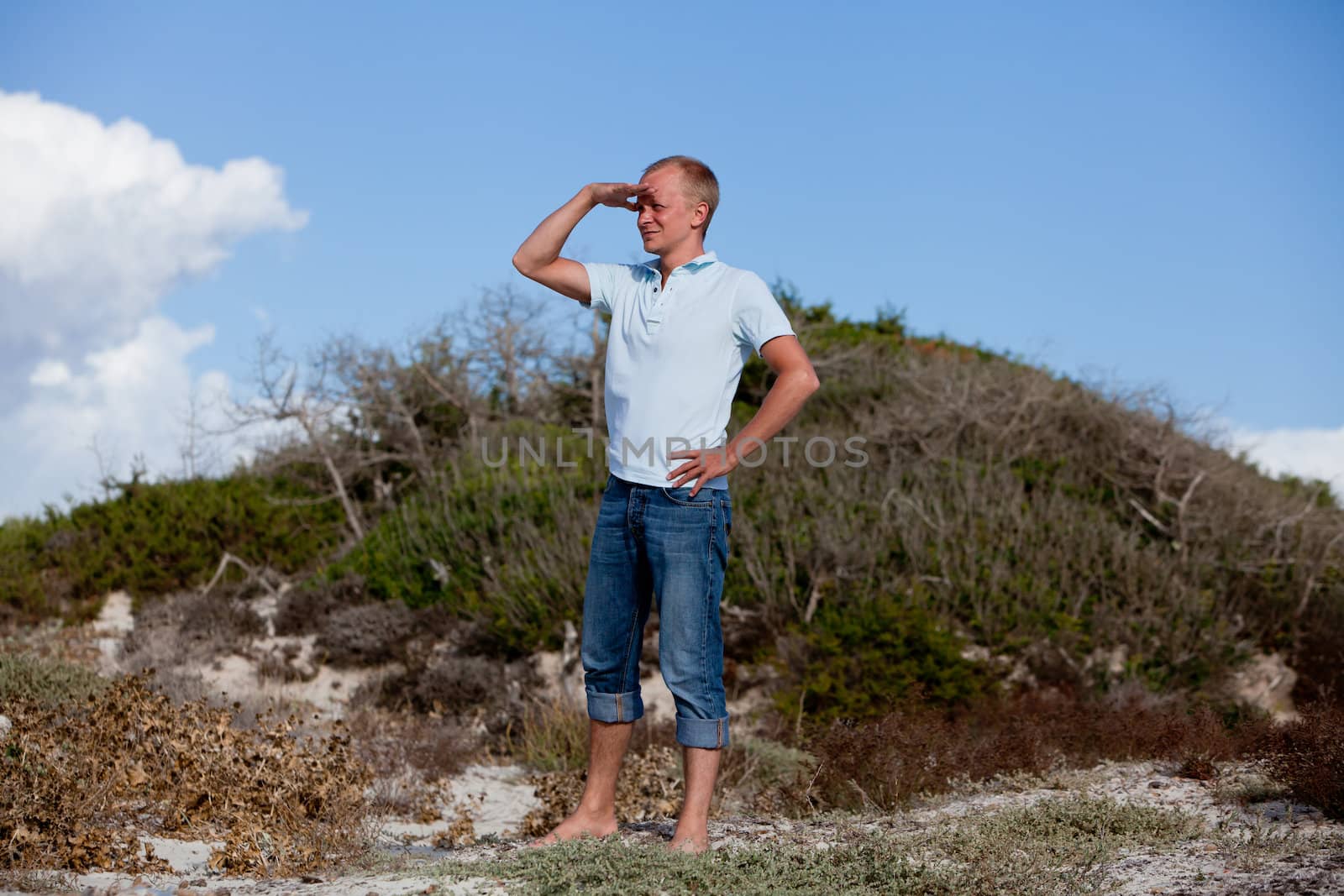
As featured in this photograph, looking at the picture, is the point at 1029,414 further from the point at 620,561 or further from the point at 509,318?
the point at 620,561

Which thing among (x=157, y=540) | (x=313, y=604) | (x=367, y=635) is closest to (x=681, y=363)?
(x=367, y=635)

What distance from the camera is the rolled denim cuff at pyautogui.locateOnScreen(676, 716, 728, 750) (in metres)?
3.73

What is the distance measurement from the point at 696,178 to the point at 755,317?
0.54 m

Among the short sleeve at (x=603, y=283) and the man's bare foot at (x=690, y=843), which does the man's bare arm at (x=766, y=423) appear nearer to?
the short sleeve at (x=603, y=283)

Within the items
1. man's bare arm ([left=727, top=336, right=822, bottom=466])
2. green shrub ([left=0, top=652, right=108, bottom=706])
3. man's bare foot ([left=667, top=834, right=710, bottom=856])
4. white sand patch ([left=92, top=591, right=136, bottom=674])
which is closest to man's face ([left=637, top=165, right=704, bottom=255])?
man's bare arm ([left=727, top=336, right=822, bottom=466])

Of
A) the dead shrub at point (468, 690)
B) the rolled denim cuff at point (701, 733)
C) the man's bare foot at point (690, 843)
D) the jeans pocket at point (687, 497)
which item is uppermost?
the jeans pocket at point (687, 497)

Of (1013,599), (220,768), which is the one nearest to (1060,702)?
(1013,599)

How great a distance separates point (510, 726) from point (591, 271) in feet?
13.8

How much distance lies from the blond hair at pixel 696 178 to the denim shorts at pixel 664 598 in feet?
3.30

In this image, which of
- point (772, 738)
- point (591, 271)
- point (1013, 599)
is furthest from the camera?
point (1013, 599)

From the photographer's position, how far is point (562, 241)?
156 inches

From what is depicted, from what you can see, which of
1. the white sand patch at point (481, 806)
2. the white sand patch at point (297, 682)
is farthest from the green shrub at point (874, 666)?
the white sand patch at point (297, 682)

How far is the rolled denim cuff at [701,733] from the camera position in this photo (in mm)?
3730

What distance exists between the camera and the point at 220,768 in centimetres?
443
